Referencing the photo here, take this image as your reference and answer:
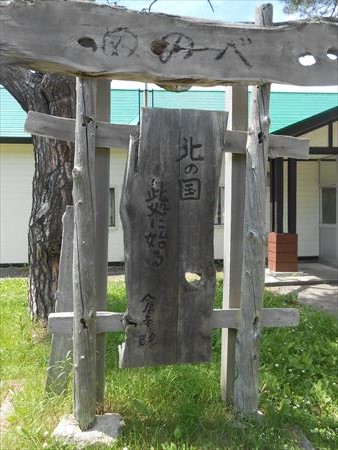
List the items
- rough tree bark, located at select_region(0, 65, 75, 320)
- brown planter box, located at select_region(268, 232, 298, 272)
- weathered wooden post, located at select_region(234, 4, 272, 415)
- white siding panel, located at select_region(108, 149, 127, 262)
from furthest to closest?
1. white siding panel, located at select_region(108, 149, 127, 262)
2. brown planter box, located at select_region(268, 232, 298, 272)
3. rough tree bark, located at select_region(0, 65, 75, 320)
4. weathered wooden post, located at select_region(234, 4, 272, 415)

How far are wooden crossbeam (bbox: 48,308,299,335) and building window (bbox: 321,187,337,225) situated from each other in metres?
10.00

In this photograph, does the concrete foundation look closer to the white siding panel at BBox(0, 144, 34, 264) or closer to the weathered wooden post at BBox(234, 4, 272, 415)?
the weathered wooden post at BBox(234, 4, 272, 415)

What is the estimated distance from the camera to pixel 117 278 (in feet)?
34.3

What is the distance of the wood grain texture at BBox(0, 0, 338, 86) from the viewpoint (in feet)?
9.23

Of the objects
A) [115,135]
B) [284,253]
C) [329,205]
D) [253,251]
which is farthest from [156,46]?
[329,205]

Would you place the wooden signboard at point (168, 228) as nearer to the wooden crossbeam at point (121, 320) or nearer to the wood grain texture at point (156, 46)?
the wooden crossbeam at point (121, 320)

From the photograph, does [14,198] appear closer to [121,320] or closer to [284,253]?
[284,253]

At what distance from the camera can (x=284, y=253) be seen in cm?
1073

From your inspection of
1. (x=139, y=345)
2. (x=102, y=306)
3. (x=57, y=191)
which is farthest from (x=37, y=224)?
(x=139, y=345)

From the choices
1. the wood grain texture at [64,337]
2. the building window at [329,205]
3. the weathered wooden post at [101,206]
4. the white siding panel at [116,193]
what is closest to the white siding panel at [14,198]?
the white siding panel at [116,193]

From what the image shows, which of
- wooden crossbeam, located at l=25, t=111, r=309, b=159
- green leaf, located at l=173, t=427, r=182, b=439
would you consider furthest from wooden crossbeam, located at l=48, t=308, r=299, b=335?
wooden crossbeam, located at l=25, t=111, r=309, b=159

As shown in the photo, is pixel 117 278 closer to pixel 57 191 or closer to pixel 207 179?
pixel 57 191

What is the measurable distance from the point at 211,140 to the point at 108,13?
973 millimetres

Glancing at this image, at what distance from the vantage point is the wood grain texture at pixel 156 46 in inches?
111
